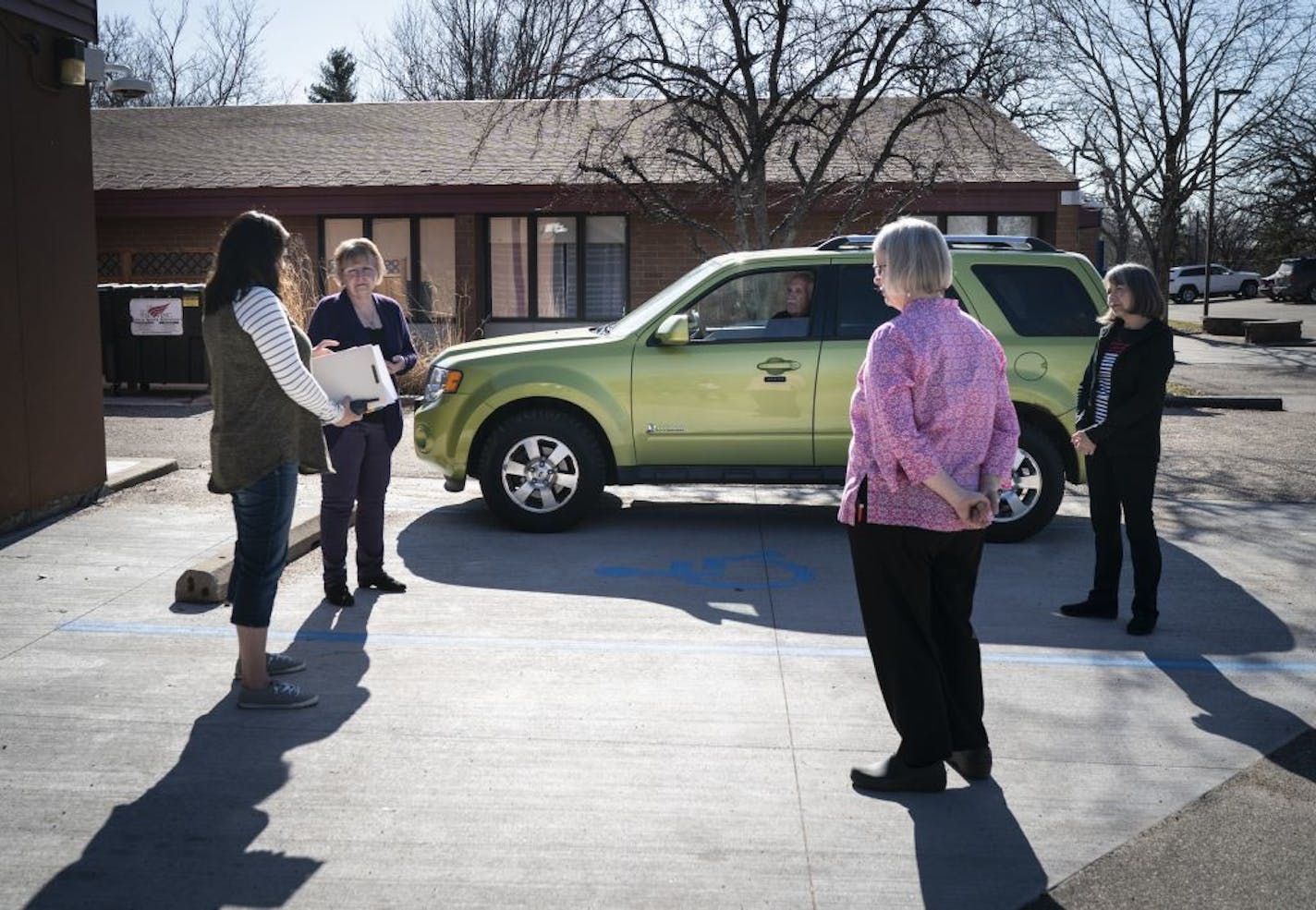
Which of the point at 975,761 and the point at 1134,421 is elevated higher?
the point at 1134,421

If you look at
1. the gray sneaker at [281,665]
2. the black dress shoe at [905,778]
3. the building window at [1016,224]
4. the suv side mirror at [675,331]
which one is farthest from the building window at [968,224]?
the black dress shoe at [905,778]

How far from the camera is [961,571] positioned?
171 inches

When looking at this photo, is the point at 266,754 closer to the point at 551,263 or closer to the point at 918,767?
the point at 918,767

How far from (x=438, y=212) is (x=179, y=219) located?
4977 millimetres

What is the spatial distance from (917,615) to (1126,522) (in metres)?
2.63

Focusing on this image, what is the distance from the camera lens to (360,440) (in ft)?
22.4

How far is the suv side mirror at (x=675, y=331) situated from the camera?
8594 mm

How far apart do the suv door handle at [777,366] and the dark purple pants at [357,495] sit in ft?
9.04

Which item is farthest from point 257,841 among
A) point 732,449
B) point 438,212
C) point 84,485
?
point 438,212

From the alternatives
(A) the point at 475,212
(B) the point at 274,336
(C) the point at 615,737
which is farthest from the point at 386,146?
(C) the point at 615,737

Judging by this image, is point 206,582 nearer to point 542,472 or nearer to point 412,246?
point 542,472

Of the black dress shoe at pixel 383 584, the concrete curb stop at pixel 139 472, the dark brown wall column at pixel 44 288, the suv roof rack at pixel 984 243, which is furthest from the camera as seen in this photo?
the concrete curb stop at pixel 139 472

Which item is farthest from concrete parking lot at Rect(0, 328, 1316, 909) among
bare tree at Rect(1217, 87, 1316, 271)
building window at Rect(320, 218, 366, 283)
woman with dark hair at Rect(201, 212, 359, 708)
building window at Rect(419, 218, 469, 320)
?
bare tree at Rect(1217, 87, 1316, 271)

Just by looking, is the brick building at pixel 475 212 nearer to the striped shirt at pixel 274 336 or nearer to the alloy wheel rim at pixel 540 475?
the alloy wheel rim at pixel 540 475
